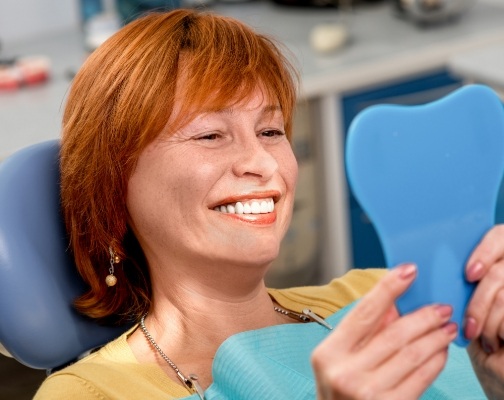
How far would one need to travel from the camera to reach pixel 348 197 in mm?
2959

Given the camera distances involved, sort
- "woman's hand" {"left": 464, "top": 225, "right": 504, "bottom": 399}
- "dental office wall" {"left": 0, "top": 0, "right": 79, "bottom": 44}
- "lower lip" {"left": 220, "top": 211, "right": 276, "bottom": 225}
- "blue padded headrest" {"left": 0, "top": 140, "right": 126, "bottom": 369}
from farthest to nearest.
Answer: "dental office wall" {"left": 0, "top": 0, "right": 79, "bottom": 44}, "blue padded headrest" {"left": 0, "top": 140, "right": 126, "bottom": 369}, "lower lip" {"left": 220, "top": 211, "right": 276, "bottom": 225}, "woman's hand" {"left": 464, "top": 225, "right": 504, "bottom": 399}

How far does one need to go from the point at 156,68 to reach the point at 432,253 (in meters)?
0.51

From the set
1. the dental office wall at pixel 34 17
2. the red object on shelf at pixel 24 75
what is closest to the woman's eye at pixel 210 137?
the red object on shelf at pixel 24 75

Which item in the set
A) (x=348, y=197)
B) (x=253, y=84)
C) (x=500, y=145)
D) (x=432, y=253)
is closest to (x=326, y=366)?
(x=432, y=253)

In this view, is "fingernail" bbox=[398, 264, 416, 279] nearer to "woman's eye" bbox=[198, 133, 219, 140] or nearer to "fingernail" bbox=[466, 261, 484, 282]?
"fingernail" bbox=[466, 261, 484, 282]

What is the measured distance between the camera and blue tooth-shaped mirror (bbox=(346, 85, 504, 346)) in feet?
3.87

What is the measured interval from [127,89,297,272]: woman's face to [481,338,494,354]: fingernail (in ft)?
1.00

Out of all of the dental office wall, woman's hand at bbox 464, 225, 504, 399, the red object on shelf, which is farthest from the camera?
the dental office wall

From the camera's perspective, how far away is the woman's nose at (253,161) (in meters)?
1.45

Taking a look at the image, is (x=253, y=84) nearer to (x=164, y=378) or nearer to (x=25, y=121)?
(x=164, y=378)

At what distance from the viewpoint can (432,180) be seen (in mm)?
1218

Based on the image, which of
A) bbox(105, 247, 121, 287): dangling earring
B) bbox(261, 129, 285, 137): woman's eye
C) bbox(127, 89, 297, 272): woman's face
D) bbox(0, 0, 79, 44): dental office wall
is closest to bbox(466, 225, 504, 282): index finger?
bbox(127, 89, 297, 272): woman's face

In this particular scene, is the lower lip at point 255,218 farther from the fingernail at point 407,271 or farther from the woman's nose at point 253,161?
the fingernail at point 407,271

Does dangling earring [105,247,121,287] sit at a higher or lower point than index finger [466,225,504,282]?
lower
